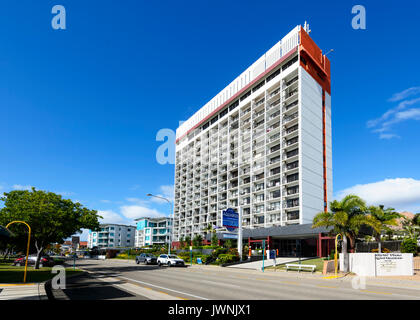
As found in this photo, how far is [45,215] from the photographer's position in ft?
94.4

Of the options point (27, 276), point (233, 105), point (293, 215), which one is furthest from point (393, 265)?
point (233, 105)

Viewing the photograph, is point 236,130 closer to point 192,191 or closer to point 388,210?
point 192,191

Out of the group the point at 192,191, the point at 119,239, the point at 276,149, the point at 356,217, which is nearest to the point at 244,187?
the point at 276,149

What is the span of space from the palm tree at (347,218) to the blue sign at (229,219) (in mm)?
16391

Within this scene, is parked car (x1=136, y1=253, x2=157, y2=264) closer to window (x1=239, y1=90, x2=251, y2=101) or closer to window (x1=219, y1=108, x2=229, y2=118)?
window (x1=239, y1=90, x2=251, y2=101)

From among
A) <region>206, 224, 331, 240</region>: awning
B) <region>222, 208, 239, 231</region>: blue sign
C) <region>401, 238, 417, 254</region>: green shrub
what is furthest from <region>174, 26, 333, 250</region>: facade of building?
<region>401, 238, 417, 254</region>: green shrub

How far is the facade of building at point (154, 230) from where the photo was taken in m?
134

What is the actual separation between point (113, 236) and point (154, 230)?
3270 cm

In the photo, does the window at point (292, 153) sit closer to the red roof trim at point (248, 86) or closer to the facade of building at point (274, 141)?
the facade of building at point (274, 141)

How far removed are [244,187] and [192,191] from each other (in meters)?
29.0

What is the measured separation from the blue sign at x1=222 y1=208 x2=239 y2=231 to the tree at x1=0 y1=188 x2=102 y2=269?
1694 cm

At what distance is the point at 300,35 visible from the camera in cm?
6544

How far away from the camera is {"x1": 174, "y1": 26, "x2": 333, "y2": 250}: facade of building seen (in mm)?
62812

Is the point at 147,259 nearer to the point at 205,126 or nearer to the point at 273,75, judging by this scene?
the point at 273,75
